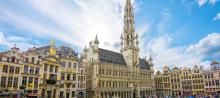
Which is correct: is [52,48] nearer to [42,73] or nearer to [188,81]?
[42,73]

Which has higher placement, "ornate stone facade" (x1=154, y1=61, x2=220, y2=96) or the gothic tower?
the gothic tower

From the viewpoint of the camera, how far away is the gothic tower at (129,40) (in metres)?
87.8

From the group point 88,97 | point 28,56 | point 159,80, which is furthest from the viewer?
point 159,80

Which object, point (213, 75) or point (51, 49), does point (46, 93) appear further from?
point (213, 75)

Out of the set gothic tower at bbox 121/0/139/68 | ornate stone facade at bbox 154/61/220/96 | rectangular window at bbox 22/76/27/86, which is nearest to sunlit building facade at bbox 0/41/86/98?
rectangular window at bbox 22/76/27/86

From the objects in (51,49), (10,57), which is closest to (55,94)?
(51,49)

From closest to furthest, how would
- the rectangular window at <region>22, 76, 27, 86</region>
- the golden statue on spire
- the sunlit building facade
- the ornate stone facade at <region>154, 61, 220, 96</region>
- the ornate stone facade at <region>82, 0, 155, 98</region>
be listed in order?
1. the sunlit building facade
2. the rectangular window at <region>22, 76, 27, 86</region>
3. the golden statue on spire
4. the ornate stone facade at <region>82, 0, 155, 98</region>
5. the ornate stone facade at <region>154, 61, 220, 96</region>

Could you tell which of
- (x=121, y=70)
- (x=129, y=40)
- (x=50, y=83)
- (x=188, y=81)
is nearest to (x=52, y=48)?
(x=50, y=83)

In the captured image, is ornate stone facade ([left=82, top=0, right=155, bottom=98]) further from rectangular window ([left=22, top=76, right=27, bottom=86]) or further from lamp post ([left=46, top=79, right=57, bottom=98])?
rectangular window ([left=22, top=76, right=27, bottom=86])

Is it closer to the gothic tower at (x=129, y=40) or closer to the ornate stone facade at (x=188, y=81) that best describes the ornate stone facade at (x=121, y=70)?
the gothic tower at (x=129, y=40)

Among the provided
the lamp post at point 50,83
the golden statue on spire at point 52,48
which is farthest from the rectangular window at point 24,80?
the golden statue on spire at point 52,48

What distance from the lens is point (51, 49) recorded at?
164 ft

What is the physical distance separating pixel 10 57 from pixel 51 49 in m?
10.9

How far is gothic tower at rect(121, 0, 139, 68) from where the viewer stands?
288 ft
